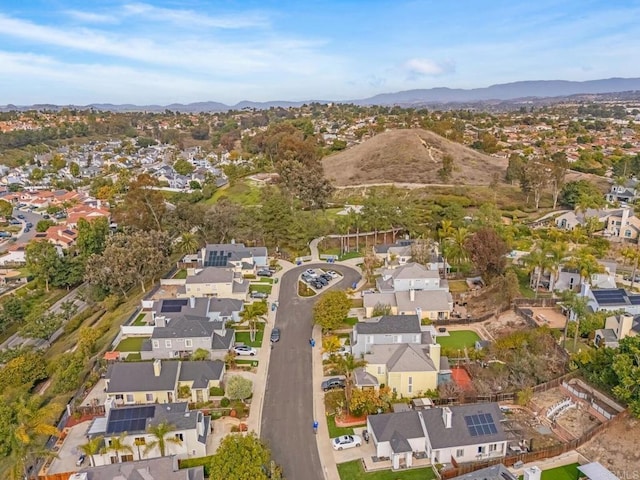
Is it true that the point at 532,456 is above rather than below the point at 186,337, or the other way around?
below

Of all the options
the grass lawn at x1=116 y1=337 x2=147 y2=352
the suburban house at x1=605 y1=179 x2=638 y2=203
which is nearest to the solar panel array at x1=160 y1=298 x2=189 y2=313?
the grass lawn at x1=116 y1=337 x2=147 y2=352

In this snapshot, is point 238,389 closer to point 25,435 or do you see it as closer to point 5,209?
point 25,435

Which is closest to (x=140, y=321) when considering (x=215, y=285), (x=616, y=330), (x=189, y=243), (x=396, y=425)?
(x=215, y=285)

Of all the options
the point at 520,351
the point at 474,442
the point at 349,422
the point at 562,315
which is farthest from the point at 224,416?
the point at 562,315

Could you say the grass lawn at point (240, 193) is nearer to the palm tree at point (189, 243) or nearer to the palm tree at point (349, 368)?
the palm tree at point (189, 243)

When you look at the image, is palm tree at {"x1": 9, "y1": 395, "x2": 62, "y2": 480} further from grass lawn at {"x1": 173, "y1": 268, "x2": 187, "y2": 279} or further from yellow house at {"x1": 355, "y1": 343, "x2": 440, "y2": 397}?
grass lawn at {"x1": 173, "y1": 268, "x2": 187, "y2": 279}

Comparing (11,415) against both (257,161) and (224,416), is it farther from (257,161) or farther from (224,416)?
(257,161)
